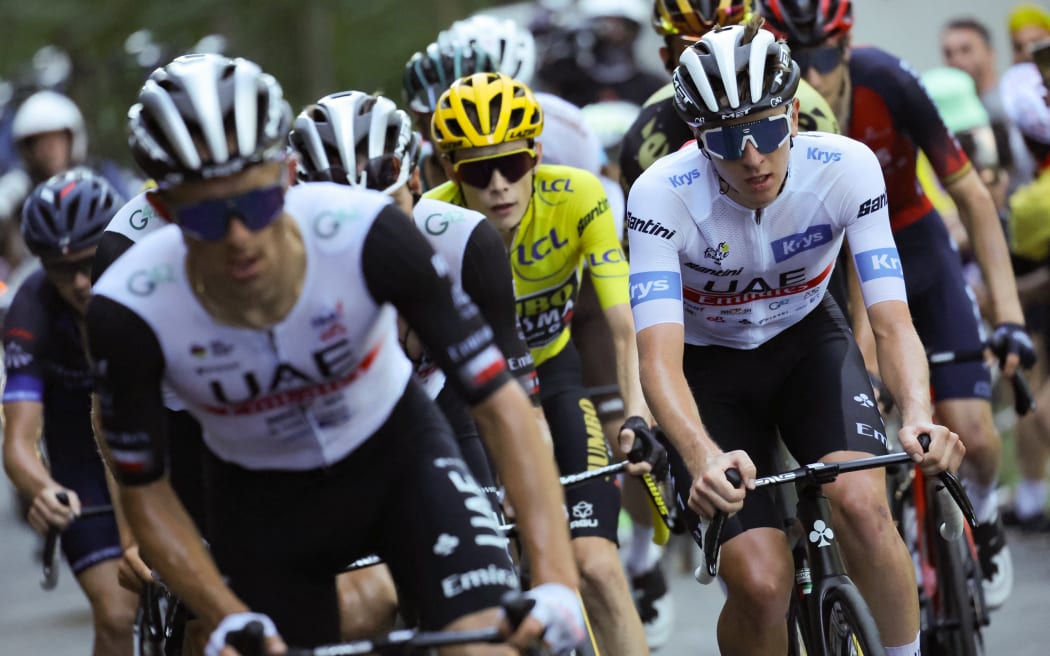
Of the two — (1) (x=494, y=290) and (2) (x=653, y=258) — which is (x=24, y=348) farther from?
(2) (x=653, y=258)

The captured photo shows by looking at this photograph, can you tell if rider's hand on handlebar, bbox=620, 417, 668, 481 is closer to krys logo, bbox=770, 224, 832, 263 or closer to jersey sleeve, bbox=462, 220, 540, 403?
jersey sleeve, bbox=462, 220, 540, 403

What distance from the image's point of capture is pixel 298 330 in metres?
4.36

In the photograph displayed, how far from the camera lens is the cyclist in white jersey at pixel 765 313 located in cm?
542

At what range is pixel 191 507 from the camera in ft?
21.6

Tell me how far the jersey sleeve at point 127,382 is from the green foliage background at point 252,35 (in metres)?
24.4

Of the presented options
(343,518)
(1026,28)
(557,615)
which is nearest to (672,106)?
(343,518)

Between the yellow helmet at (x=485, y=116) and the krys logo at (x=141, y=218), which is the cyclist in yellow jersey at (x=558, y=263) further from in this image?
the krys logo at (x=141, y=218)

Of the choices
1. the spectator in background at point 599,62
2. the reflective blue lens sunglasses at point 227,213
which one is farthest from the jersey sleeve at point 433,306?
the spectator in background at point 599,62

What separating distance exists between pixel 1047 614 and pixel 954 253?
1706mm

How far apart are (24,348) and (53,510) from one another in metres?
0.89

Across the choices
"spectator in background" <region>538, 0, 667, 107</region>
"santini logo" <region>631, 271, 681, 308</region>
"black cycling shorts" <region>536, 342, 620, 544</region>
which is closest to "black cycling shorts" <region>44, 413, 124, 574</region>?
"black cycling shorts" <region>536, 342, 620, 544</region>

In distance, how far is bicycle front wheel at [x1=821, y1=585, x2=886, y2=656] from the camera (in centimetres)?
500

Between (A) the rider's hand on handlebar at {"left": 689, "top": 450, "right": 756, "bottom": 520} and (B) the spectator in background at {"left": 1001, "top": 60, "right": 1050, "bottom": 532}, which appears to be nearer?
(A) the rider's hand on handlebar at {"left": 689, "top": 450, "right": 756, "bottom": 520}

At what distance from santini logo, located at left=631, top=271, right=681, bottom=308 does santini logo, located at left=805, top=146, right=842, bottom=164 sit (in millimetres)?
569
